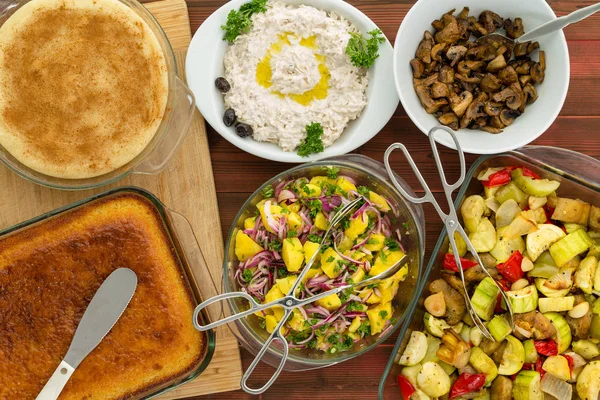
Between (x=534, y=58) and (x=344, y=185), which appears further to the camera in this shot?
(x=534, y=58)

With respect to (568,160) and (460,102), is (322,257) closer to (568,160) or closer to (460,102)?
(460,102)

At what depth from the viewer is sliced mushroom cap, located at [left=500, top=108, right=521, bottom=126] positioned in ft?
9.11

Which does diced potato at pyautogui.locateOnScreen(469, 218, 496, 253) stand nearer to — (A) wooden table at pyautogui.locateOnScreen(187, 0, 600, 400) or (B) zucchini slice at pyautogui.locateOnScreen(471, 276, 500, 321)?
(B) zucchini slice at pyautogui.locateOnScreen(471, 276, 500, 321)

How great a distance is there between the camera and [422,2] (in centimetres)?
271

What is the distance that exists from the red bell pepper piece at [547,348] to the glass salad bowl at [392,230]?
610 millimetres

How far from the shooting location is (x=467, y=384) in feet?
8.89

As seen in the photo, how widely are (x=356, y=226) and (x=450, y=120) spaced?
66cm

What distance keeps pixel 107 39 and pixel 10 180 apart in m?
0.81

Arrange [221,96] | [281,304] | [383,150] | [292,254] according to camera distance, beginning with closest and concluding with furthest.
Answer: [281,304]
[292,254]
[221,96]
[383,150]

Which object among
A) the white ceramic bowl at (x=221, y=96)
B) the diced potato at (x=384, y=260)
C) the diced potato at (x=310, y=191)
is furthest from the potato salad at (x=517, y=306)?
the diced potato at (x=310, y=191)

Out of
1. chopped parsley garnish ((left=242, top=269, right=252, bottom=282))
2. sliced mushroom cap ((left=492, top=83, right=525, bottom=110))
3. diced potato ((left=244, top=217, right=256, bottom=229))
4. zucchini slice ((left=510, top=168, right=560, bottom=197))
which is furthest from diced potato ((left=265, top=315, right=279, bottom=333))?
sliced mushroom cap ((left=492, top=83, right=525, bottom=110))

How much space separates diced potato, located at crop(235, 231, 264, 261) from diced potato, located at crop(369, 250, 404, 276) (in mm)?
487

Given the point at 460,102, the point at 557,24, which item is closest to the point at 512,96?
the point at 460,102

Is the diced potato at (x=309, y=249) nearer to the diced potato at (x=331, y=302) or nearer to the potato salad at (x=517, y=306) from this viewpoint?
the diced potato at (x=331, y=302)
